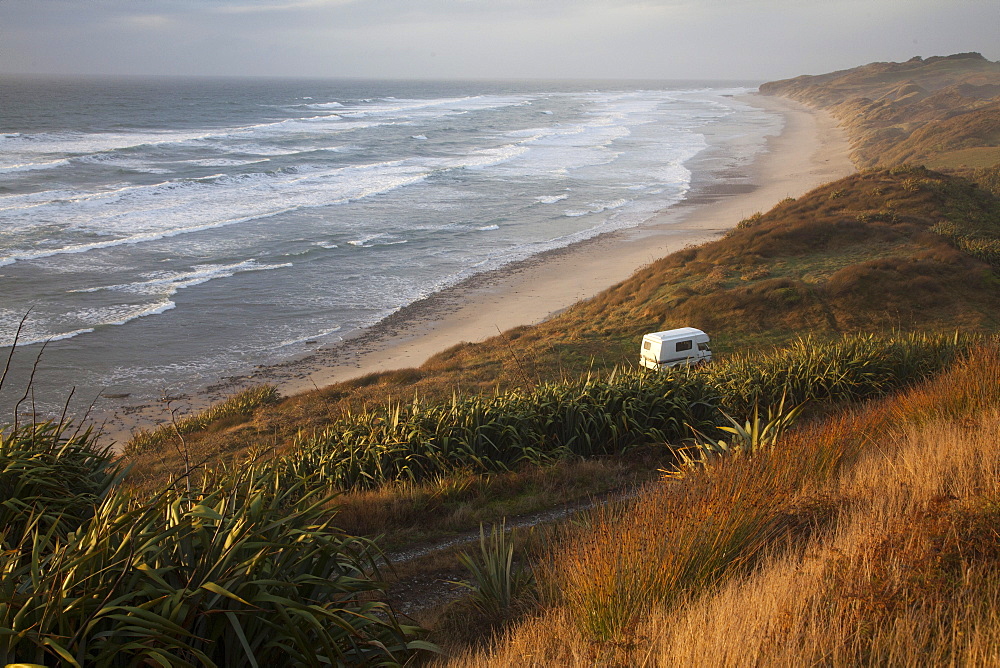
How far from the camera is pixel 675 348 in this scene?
49.8 feet

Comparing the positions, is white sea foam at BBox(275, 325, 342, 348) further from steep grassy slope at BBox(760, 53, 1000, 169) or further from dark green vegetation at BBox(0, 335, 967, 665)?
steep grassy slope at BBox(760, 53, 1000, 169)

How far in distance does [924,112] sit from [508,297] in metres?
62.0

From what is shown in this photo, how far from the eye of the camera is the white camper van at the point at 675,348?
15.1 m

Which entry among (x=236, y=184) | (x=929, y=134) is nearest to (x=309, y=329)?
(x=236, y=184)

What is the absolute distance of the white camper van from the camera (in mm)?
15086

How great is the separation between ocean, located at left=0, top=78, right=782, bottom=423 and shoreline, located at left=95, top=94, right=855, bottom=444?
3.05ft

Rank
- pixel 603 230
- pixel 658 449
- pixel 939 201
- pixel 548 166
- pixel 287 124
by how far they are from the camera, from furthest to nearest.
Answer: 1. pixel 287 124
2. pixel 548 166
3. pixel 603 230
4. pixel 939 201
5. pixel 658 449

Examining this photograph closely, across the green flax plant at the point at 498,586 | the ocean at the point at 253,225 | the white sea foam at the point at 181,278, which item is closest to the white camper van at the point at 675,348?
the green flax plant at the point at 498,586

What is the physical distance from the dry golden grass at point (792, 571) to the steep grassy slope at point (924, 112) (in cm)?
4092

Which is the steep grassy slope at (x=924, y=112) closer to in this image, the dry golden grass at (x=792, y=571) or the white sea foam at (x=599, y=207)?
the white sea foam at (x=599, y=207)

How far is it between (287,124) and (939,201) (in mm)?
79155

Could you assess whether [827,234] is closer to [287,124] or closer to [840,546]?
[840,546]

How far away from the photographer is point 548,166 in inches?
2318

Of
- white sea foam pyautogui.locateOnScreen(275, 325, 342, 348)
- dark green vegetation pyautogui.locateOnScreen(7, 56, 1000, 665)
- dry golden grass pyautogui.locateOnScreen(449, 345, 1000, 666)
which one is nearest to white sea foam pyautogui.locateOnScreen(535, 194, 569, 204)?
→ dark green vegetation pyautogui.locateOnScreen(7, 56, 1000, 665)
